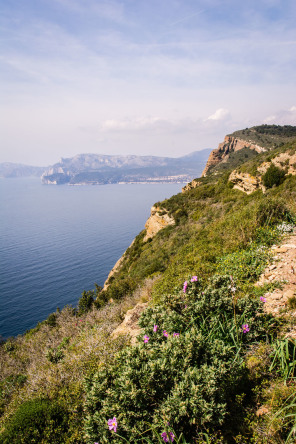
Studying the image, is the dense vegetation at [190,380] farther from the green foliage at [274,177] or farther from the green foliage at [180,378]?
the green foliage at [274,177]

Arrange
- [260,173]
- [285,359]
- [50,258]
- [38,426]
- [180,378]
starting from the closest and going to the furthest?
[180,378] < [285,359] < [38,426] < [260,173] < [50,258]

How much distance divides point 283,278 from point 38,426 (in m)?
5.60

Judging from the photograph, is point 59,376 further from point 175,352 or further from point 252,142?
Result: point 252,142

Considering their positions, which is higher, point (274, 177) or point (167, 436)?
point (274, 177)

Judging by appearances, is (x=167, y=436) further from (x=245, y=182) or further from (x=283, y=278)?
(x=245, y=182)

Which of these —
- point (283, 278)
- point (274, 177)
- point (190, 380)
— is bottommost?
point (190, 380)

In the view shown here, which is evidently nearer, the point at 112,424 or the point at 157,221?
the point at 112,424

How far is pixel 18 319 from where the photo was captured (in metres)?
41.3

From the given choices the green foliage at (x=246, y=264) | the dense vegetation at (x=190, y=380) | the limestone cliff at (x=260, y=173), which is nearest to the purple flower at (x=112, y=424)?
the dense vegetation at (x=190, y=380)

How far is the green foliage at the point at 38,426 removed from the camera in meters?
3.95

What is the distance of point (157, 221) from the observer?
31.6 m

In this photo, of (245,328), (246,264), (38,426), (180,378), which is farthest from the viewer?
(246,264)

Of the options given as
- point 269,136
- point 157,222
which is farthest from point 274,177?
point 269,136

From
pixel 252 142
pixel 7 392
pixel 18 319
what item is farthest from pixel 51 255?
pixel 252 142
